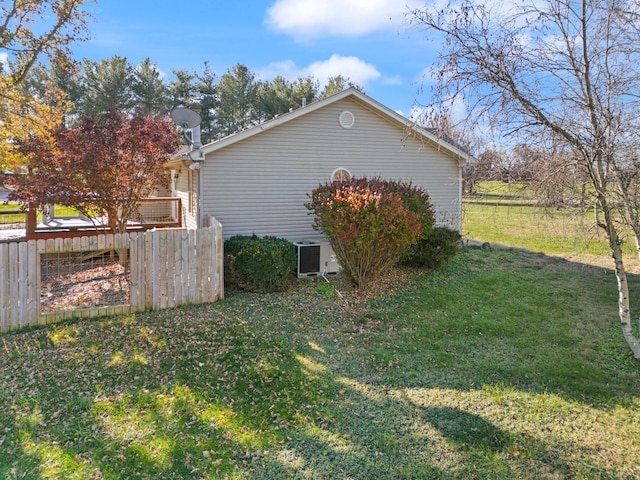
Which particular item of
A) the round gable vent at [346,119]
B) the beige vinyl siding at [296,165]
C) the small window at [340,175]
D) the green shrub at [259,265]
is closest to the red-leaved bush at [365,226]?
the green shrub at [259,265]

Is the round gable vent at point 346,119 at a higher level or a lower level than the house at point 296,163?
higher

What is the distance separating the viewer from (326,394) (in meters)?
4.55

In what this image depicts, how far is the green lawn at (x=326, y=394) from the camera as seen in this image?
3.43 metres

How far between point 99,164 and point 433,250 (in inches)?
296

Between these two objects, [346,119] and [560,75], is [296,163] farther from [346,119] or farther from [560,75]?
[560,75]

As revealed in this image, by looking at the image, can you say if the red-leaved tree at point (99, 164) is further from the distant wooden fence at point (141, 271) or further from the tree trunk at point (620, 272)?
the tree trunk at point (620, 272)

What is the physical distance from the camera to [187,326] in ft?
21.3

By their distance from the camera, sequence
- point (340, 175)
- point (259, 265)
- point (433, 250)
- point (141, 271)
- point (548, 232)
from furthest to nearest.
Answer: point (340, 175), point (433, 250), point (259, 265), point (141, 271), point (548, 232)

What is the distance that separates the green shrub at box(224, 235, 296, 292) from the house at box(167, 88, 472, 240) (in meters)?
1.69

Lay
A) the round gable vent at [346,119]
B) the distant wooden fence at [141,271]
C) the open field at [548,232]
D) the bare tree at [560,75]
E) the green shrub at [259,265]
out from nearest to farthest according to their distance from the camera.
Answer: the bare tree at [560,75] → the open field at [548,232] → the distant wooden fence at [141,271] → the green shrub at [259,265] → the round gable vent at [346,119]

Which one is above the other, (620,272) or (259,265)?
(620,272)

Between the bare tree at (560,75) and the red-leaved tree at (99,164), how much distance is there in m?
6.37

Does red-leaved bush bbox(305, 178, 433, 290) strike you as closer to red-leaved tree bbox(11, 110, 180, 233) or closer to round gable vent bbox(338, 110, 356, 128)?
round gable vent bbox(338, 110, 356, 128)

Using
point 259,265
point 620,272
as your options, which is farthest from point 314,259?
point 620,272
